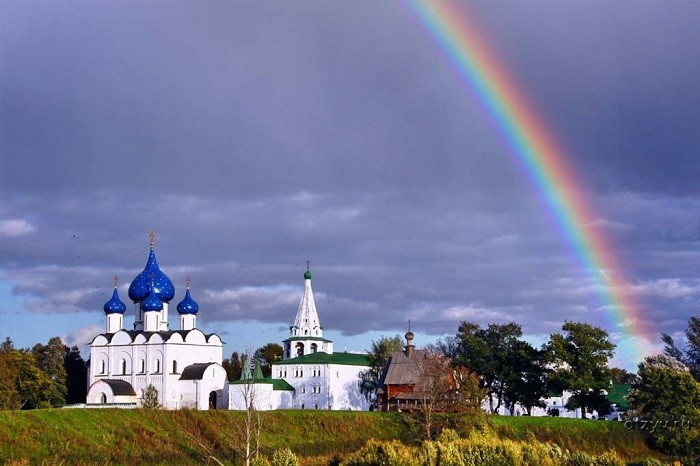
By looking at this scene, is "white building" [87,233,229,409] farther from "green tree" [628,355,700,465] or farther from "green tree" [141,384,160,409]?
"green tree" [628,355,700,465]

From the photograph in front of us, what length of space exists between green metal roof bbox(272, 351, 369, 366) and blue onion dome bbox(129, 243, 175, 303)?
15361mm

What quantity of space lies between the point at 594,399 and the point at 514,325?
33.0 ft

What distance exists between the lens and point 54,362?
90312 millimetres

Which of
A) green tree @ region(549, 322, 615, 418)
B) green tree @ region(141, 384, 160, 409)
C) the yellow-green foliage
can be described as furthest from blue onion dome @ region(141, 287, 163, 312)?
the yellow-green foliage

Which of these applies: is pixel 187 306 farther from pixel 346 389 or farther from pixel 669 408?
pixel 669 408

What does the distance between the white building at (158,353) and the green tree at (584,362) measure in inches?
1263

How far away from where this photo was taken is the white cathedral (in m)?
87.6

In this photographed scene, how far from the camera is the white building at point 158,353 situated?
88.2 metres

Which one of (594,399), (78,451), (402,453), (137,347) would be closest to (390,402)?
(594,399)

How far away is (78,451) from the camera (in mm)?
47469

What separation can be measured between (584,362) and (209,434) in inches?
1289

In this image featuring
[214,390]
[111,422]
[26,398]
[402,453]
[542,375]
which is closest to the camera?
[402,453]

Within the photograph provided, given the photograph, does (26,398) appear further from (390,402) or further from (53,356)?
(390,402)

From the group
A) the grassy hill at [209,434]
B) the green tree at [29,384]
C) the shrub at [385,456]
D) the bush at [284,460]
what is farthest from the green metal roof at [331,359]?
the shrub at [385,456]
